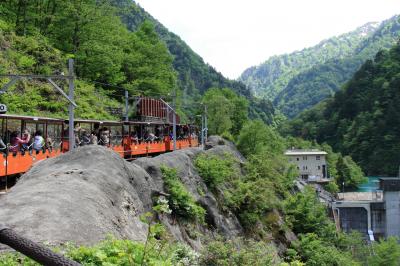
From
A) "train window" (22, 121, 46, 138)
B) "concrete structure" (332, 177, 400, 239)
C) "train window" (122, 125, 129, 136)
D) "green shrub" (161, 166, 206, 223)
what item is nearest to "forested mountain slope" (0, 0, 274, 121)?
"train window" (122, 125, 129, 136)

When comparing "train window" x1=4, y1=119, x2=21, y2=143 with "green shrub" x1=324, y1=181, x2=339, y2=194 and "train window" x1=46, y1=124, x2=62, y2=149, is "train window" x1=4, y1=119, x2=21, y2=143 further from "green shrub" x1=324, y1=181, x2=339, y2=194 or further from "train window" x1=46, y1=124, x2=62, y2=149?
"green shrub" x1=324, y1=181, x2=339, y2=194

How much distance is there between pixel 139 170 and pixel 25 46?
104ft

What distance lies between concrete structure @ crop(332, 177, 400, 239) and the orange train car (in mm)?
35645

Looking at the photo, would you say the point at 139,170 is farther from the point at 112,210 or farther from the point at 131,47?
the point at 131,47

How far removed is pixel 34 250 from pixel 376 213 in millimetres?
74290

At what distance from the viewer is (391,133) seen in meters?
137

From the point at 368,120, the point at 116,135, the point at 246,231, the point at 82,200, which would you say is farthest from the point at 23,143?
the point at 368,120

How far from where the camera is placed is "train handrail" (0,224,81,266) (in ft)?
9.65

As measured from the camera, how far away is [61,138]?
89.3ft

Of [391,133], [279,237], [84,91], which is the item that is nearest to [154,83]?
[84,91]

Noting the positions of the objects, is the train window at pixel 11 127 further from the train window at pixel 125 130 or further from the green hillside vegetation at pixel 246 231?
the train window at pixel 125 130

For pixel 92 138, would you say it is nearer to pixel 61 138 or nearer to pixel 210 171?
pixel 61 138

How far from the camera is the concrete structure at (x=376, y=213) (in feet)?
228

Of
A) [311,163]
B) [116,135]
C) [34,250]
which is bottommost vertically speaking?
[311,163]
